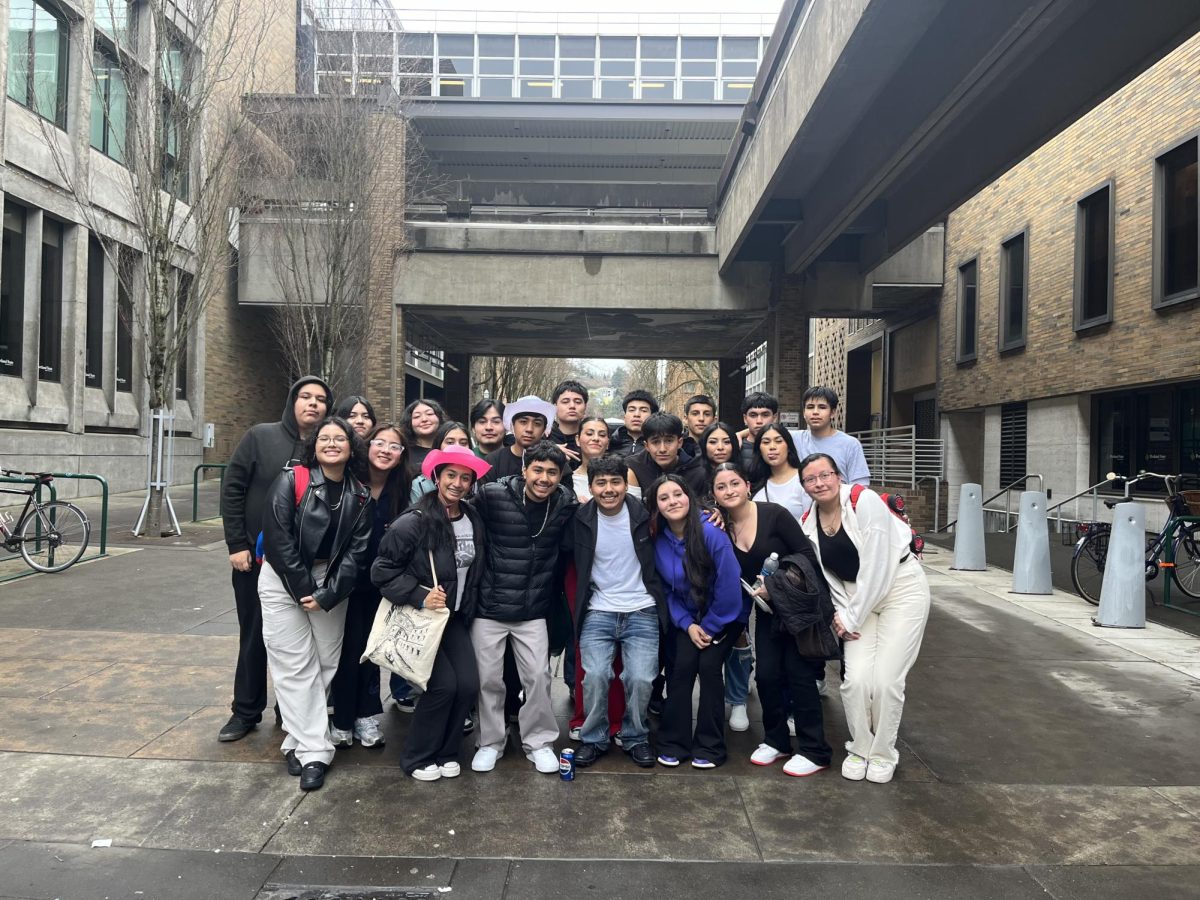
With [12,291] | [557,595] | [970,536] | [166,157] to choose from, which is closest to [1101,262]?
[970,536]

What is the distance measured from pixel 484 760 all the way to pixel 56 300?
1566cm

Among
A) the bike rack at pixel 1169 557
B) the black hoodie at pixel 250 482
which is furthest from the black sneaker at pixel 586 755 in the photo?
the bike rack at pixel 1169 557

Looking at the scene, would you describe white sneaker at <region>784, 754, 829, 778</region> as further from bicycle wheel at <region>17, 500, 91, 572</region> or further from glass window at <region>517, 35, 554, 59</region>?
glass window at <region>517, 35, 554, 59</region>

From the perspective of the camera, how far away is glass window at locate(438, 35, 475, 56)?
36688 millimetres

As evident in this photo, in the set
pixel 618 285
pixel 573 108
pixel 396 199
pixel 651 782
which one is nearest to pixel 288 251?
pixel 396 199

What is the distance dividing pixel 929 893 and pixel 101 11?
775 inches

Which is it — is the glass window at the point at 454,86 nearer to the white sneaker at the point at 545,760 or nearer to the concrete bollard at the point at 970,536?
the concrete bollard at the point at 970,536

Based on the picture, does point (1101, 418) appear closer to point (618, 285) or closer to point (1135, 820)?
point (618, 285)

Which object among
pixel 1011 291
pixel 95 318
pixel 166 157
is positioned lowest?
pixel 95 318

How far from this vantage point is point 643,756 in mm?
4242

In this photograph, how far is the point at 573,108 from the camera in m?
27.6

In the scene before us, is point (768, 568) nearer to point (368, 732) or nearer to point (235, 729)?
point (368, 732)

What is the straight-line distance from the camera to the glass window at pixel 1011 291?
18125 mm

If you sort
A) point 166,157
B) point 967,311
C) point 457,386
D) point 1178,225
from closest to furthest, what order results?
point 166,157 → point 1178,225 → point 967,311 → point 457,386
